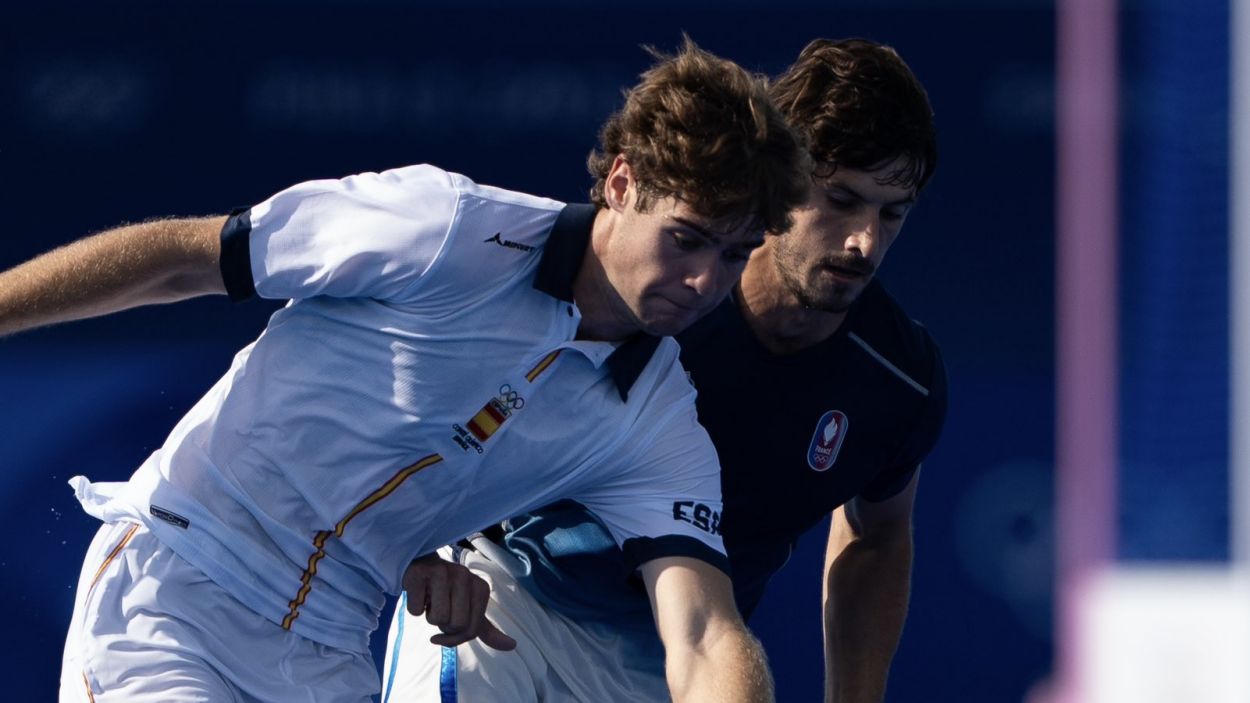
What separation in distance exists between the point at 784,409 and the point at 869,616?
0.67m

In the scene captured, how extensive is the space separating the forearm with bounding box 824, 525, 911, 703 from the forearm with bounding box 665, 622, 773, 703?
3.27 ft

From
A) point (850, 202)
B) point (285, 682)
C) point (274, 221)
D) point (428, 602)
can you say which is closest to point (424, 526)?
point (428, 602)

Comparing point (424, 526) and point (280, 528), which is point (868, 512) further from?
point (280, 528)

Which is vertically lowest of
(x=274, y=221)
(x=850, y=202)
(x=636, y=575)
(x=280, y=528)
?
(x=636, y=575)

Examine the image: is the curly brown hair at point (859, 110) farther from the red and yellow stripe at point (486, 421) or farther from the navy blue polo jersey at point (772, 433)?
the red and yellow stripe at point (486, 421)

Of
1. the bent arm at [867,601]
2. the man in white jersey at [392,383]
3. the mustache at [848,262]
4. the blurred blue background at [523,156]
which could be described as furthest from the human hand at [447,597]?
the blurred blue background at [523,156]

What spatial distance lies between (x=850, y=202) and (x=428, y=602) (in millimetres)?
997

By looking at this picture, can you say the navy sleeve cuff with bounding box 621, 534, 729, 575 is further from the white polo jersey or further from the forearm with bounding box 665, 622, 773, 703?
the forearm with bounding box 665, 622, 773, 703

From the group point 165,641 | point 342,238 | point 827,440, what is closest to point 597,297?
point 342,238

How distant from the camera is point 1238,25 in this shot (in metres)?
2.66

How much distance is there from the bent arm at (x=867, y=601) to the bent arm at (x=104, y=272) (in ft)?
4.97

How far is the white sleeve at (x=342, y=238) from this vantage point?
8.49 feet

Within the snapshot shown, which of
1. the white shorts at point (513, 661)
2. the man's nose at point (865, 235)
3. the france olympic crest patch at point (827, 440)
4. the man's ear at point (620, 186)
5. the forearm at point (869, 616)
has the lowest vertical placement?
the forearm at point (869, 616)

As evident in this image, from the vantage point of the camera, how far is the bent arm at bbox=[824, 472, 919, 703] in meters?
3.65
